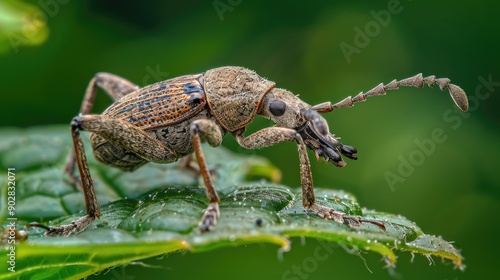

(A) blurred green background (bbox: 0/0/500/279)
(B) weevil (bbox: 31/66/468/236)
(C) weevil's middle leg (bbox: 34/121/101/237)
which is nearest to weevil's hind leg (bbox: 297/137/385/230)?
(B) weevil (bbox: 31/66/468/236)

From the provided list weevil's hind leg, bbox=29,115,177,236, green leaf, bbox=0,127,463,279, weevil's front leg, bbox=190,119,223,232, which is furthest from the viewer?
weevil's hind leg, bbox=29,115,177,236

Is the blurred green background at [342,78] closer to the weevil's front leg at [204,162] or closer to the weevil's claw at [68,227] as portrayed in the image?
the weevil's claw at [68,227]

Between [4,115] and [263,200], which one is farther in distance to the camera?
[4,115]

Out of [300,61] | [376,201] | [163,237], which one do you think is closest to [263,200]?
[163,237]

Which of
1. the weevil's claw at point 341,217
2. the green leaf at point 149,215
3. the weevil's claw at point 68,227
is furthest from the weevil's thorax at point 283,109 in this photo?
the weevil's claw at point 68,227

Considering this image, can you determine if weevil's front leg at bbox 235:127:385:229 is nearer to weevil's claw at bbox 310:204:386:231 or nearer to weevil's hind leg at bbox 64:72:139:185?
weevil's claw at bbox 310:204:386:231

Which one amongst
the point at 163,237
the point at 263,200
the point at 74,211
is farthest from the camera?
the point at 74,211

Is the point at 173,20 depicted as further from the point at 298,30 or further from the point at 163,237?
the point at 163,237
